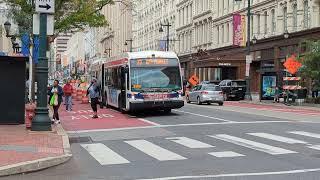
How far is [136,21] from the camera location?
367ft

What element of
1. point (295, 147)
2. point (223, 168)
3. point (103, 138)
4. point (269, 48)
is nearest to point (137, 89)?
point (103, 138)

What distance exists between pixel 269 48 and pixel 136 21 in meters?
58.6

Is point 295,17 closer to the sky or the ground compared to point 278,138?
closer to the sky

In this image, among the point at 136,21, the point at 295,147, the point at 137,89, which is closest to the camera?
the point at 295,147

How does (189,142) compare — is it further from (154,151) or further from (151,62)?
(151,62)

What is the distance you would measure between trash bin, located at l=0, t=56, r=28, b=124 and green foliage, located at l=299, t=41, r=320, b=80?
897 inches

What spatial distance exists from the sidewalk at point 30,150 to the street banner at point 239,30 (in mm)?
42762

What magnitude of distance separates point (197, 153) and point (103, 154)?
2.21 m

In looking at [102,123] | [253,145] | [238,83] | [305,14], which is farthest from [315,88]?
[253,145]

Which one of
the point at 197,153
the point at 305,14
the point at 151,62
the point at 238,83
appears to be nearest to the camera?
→ the point at 197,153

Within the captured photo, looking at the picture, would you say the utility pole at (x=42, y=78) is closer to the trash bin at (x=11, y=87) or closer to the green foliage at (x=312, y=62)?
the trash bin at (x=11, y=87)

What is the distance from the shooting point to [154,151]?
47.6ft

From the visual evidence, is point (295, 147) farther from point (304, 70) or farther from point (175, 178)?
point (304, 70)

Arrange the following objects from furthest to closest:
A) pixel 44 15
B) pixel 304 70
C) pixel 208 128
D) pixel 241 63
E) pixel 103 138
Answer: pixel 241 63 < pixel 304 70 < pixel 208 128 < pixel 44 15 < pixel 103 138
